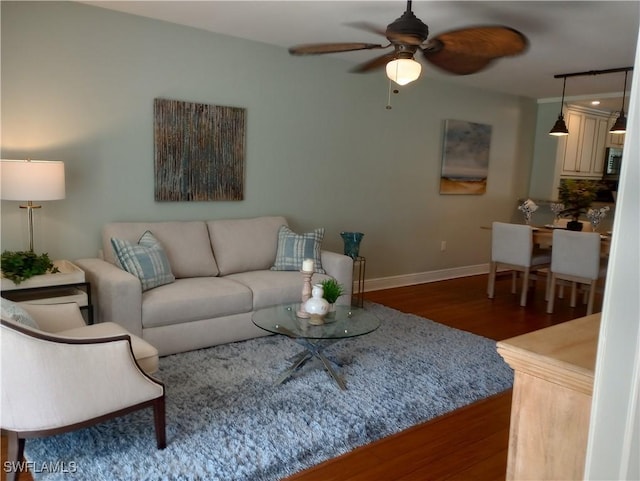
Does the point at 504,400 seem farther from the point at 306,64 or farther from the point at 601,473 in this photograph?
the point at 306,64

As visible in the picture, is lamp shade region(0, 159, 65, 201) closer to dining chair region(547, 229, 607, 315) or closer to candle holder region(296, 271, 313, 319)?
candle holder region(296, 271, 313, 319)

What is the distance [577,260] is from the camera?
467 cm

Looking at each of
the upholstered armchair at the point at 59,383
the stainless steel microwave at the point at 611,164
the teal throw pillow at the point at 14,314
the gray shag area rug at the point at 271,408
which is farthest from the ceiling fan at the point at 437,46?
the stainless steel microwave at the point at 611,164

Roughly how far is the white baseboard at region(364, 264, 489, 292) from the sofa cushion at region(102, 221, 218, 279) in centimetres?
206

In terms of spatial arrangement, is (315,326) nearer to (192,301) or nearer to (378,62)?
(192,301)

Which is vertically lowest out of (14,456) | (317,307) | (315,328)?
(14,456)

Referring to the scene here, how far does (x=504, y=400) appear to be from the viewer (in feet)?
9.63

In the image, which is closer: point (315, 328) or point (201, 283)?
A: point (315, 328)

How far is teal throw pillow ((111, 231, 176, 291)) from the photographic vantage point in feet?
11.1

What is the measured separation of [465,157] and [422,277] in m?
1.57

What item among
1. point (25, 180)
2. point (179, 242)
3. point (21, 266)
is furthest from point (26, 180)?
point (179, 242)

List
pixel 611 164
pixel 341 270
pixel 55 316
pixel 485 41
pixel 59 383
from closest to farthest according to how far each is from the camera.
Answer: pixel 59 383 → pixel 55 316 → pixel 485 41 → pixel 341 270 → pixel 611 164

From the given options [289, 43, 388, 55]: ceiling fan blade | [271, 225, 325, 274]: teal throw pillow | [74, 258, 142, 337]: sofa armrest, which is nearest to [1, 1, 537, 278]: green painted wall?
[271, 225, 325, 274]: teal throw pillow

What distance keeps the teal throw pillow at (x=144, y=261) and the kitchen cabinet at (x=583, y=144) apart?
5569mm
